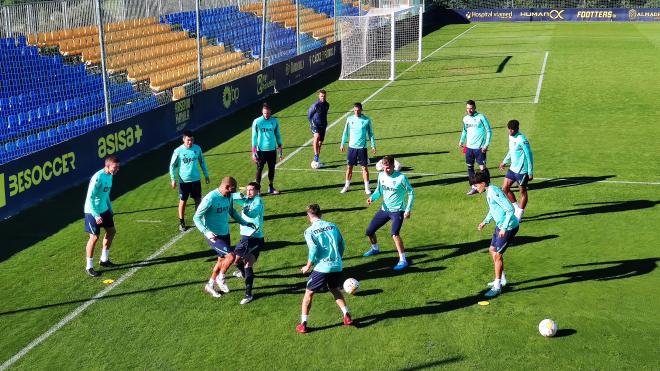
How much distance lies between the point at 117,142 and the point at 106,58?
380 cm

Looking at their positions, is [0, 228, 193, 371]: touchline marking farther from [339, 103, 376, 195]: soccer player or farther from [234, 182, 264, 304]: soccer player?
[339, 103, 376, 195]: soccer player

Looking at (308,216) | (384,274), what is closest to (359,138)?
(384,274)

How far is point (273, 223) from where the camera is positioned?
15.9m

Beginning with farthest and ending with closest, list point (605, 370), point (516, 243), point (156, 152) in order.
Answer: point (156, 152)
point (516, 243)
point (605, 370)

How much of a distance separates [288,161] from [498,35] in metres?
38.6

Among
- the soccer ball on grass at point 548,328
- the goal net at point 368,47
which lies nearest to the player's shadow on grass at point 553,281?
the soccer ball on grass at point 548,328

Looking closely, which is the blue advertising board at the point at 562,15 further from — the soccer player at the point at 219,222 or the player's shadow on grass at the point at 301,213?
the soccer player at the point at 219,222

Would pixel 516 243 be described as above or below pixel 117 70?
below

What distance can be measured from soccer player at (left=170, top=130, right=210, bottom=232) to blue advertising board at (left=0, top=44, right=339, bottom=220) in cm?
408

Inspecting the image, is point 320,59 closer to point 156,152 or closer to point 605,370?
point 156,152

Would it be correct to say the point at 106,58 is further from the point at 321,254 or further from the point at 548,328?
the point at 548,328

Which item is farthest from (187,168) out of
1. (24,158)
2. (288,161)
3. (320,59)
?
(320,59)

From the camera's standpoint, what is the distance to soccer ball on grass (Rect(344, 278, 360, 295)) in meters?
12.1

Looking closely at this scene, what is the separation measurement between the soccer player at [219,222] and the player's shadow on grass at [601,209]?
6879mm
